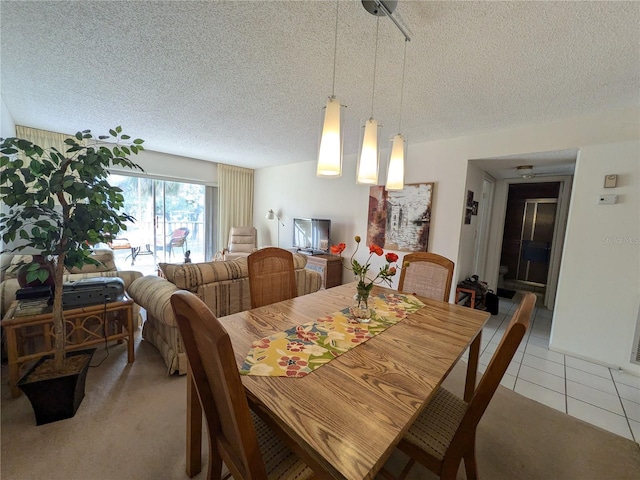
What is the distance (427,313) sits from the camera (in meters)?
1.57

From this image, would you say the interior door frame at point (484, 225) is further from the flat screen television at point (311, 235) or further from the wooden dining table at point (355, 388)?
the wooden dining table at point (355, 388)

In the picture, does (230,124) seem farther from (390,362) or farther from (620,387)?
(620,387)

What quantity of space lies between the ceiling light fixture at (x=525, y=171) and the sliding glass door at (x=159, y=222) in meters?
5.21

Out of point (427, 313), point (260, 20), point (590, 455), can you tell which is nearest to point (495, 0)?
point (260, 20)

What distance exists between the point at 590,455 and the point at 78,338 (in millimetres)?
3498

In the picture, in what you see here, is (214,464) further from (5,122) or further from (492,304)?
(5,122)

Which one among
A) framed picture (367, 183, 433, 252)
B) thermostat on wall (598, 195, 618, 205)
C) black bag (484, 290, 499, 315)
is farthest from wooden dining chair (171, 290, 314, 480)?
black bag (484, 290, 499, 315)

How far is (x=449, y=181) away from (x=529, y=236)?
299 cm

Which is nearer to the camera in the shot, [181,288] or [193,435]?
[193,435]

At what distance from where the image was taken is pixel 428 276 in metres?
2.04

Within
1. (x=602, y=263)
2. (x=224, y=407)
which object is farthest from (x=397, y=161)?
(x=602, y=263)

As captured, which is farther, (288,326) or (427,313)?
(427,313)

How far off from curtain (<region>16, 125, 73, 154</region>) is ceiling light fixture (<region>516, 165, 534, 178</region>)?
6062 mm

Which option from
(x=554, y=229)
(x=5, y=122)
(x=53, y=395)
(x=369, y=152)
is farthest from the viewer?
(x=554, y=229)
